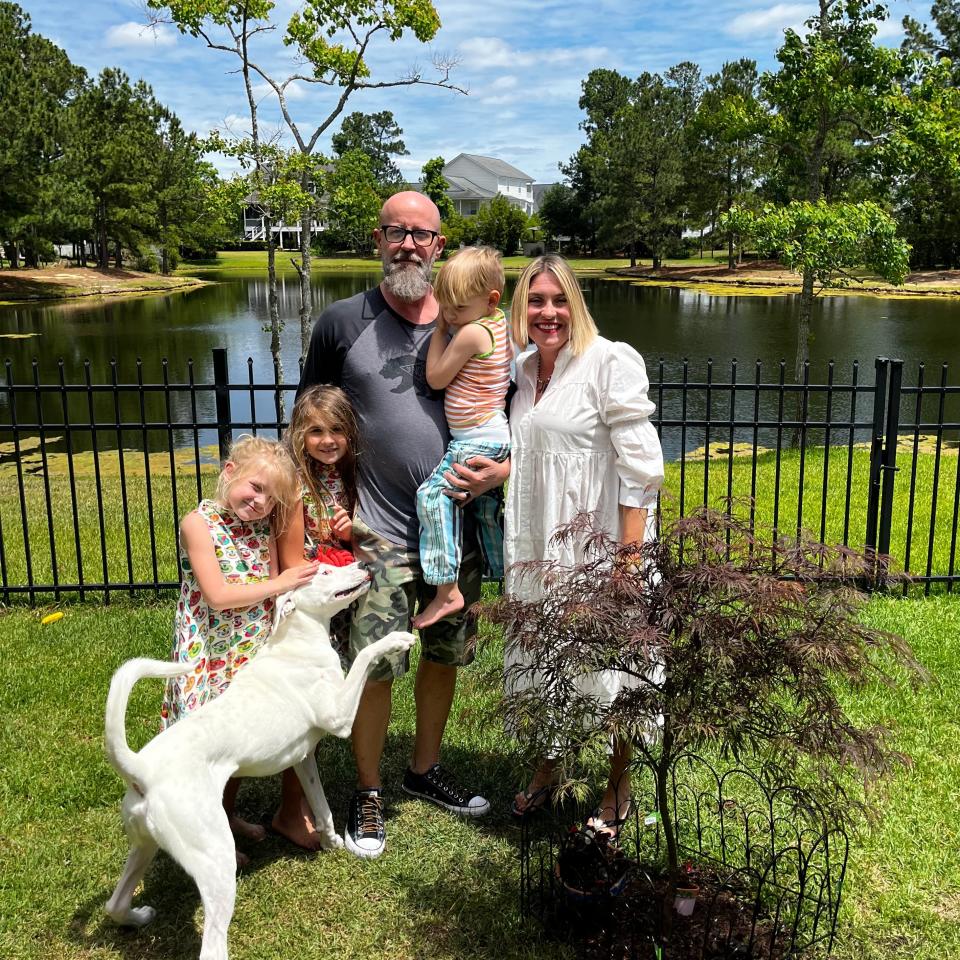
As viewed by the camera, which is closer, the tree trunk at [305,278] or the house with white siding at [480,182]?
the tree trunk at [305,278]

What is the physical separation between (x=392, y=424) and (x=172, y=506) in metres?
6.70

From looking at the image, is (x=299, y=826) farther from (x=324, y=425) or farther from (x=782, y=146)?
(x=782, y=146)

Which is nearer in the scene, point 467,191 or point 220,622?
point 220,622

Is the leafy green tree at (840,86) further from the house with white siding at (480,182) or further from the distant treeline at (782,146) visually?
the house with white siding at (480,182)

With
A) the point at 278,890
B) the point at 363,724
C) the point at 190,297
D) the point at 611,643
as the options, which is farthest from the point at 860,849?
the point at 190,297

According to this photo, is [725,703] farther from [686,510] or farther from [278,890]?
[686,510]

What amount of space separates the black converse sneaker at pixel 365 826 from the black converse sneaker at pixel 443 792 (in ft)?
0.92

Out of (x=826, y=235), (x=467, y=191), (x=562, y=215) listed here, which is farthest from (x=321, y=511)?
(x=467, y=191)

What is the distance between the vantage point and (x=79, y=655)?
17.9ft

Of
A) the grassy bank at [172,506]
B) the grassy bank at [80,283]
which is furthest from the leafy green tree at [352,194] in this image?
the grassy bank at [80,283]

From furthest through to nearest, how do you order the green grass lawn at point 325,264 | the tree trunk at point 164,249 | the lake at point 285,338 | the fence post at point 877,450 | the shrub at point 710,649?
the green grass lawn at point 325,264 < the tree trunk at point 164,249 < the lake at point 285,338 < the fence post at point 877,450 < the shrub at point 710,649

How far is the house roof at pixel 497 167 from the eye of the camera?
105 m

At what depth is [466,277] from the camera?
330cm

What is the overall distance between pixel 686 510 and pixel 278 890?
5992 millimetres
